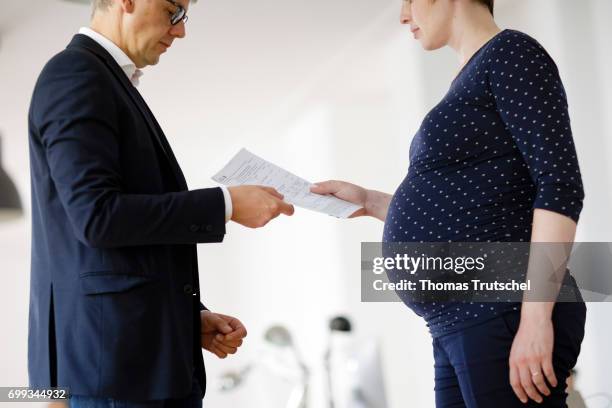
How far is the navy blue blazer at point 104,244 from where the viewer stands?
3.38ft

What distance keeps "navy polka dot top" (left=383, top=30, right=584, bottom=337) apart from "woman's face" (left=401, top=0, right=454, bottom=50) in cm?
14

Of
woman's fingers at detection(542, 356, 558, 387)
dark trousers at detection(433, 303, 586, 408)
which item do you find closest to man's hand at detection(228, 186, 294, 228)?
dark trousers at detection(433, 303, 586, 408)

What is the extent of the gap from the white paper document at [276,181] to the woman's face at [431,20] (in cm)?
37

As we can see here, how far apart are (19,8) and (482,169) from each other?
3405mm

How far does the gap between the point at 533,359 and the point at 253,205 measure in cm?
48

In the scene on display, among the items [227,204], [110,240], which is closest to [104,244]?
[110,240]

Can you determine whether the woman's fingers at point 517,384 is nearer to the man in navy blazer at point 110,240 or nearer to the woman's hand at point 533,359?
the woman's hand at point 533,359

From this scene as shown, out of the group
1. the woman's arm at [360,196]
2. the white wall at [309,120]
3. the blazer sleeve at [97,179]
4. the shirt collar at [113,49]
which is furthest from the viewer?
the white wall at [309,120]

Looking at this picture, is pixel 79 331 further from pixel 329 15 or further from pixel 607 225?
pixel 329 15

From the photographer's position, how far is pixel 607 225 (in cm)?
288

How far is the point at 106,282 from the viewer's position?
1039 millimetres

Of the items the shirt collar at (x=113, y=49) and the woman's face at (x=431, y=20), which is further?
the woman's face at (x=431, y=20)

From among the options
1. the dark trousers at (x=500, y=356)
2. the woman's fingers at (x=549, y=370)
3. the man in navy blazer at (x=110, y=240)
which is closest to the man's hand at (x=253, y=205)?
the man in navy blazer at (x=110, y=240)

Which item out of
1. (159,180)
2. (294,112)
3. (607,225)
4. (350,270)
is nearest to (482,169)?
(159,180)
